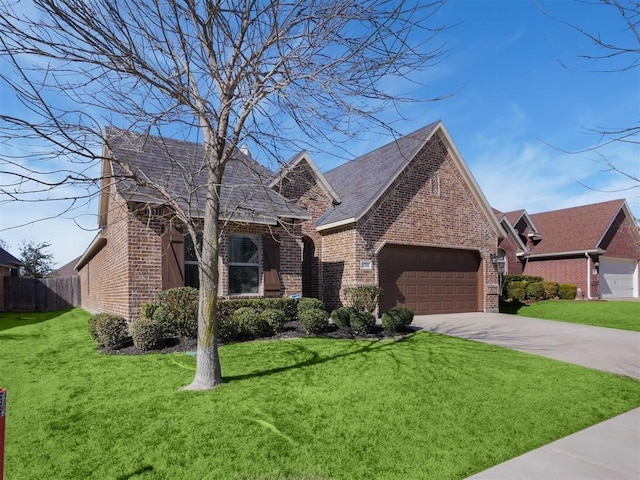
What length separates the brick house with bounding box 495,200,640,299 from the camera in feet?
80.3

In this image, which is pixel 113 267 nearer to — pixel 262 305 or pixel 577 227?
pixel 262 305

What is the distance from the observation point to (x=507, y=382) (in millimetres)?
6539

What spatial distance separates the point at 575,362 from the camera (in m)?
8.05

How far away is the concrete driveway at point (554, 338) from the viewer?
8.33 meters

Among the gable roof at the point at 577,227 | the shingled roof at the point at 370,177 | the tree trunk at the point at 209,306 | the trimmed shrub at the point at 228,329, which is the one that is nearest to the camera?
the tree trunk at the point at 209,306

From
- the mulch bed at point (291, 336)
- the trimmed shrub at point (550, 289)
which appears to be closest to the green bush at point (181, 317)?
the mulch bed at point (291, 336)

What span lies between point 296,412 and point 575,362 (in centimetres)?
602

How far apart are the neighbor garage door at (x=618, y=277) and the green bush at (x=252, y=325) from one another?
2413 cm

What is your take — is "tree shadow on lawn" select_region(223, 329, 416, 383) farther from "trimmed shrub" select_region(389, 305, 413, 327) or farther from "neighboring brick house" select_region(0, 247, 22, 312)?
"neighboring brick house" select_region(0, 247, 22, 312)

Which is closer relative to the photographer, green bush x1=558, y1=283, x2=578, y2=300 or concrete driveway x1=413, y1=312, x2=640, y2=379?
concrete driveway x1=413, y1=312, x2=640, y2=379

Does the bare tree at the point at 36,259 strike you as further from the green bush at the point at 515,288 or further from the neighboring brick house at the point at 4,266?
the green bush at the point at 515,288

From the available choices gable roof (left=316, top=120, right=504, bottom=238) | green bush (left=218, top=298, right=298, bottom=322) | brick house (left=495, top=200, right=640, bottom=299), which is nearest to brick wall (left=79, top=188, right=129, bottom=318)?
green bush (left=218, top=298, right=298, bottom=322)

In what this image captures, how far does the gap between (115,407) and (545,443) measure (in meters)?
5.04

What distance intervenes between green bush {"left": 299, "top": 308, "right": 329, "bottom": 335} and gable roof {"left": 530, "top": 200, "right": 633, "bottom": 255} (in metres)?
21.2
